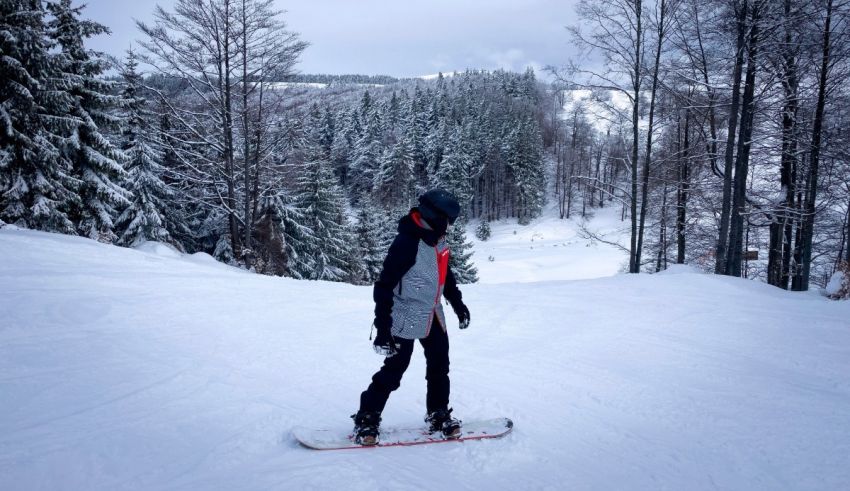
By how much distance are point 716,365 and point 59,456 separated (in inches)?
245

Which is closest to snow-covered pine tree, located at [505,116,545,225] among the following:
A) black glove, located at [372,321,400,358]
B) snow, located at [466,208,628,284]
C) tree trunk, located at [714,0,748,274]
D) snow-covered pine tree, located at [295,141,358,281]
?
snow, located at [466,208,628,284]

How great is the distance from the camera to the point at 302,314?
276 inches

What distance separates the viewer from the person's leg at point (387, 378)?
315 centimetres

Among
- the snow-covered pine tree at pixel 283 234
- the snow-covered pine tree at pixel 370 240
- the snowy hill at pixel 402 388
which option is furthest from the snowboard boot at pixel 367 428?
the snow-covered pine tree at pixel 370 240

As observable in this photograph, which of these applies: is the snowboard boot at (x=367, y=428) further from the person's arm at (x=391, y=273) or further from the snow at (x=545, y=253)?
the snow at (x=545, y=253)

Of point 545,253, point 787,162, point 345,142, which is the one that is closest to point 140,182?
point 787,162

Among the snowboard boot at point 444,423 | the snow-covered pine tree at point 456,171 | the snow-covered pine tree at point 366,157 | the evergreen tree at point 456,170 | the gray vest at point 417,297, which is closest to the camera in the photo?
the gray vest at point 417,297

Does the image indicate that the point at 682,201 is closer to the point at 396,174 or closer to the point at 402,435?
the point at 402,435

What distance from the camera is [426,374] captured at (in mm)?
3381

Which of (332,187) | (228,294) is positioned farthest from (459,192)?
(228,294)

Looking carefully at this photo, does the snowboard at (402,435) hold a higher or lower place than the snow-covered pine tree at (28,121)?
lower

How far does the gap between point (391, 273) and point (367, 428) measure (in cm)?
117

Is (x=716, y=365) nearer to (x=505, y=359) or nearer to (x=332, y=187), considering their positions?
(x=505, y=359)

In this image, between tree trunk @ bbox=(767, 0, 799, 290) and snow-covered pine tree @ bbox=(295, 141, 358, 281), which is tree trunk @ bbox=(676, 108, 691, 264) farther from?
snow-covered pine tree @ bbox=(295, 141, 358, 281)
